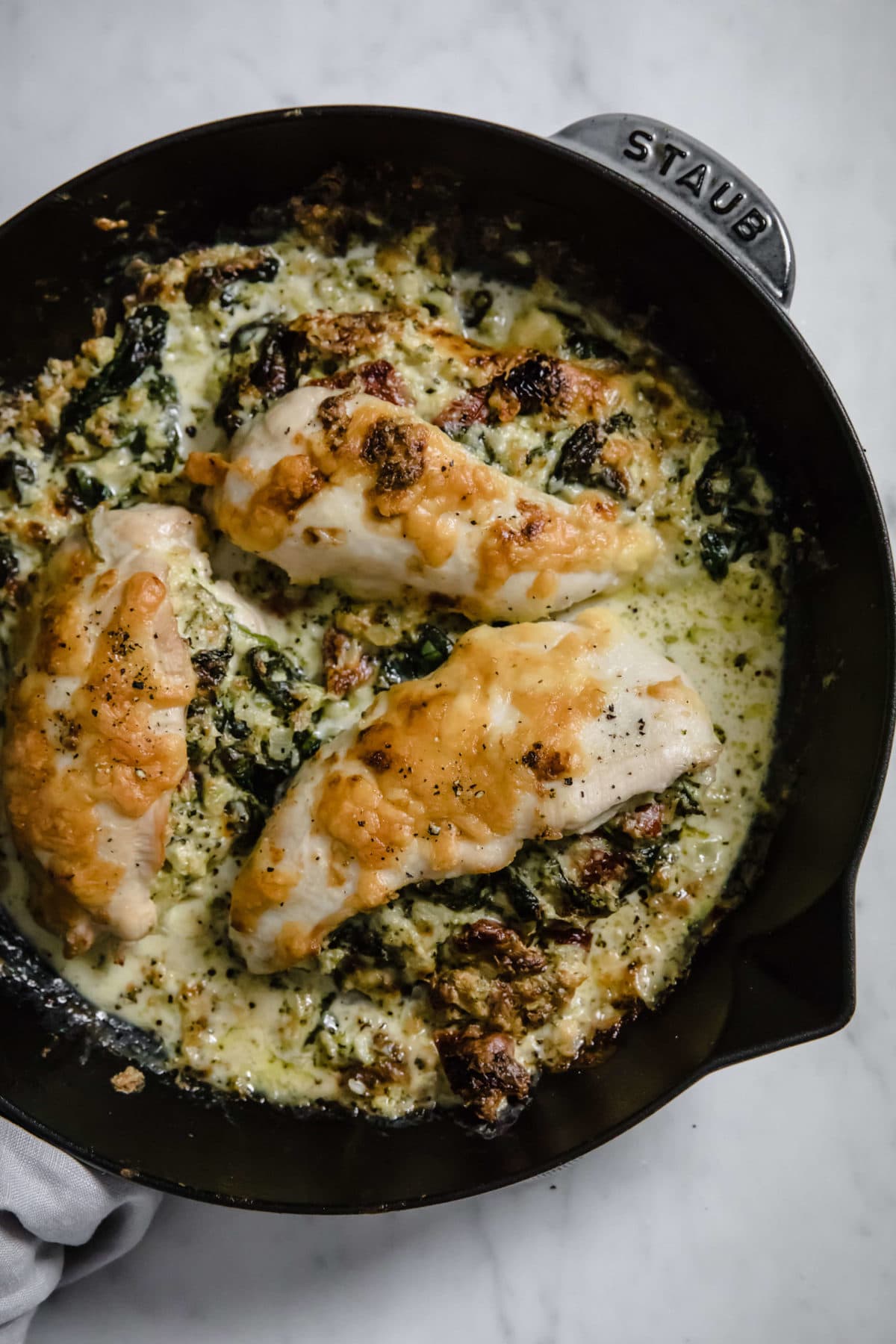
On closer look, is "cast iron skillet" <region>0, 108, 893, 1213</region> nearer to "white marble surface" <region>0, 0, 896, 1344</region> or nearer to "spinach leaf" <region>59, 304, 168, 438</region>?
"spinach leaf" <region>59, 304, 168, 438</region>

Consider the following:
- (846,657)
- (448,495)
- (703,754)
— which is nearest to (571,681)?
(703,754)

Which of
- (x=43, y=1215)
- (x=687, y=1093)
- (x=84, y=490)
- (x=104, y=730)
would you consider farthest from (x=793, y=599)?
(x=43, y=1215)

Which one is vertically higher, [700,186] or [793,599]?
[700,186]

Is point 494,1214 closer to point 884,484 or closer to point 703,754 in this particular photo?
point 703,754

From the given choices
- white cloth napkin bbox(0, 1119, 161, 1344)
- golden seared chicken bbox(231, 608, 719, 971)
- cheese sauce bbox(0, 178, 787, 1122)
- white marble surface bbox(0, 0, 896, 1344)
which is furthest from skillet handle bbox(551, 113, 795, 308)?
white cloth napkin bbox(0, 1119, 161, 1344)

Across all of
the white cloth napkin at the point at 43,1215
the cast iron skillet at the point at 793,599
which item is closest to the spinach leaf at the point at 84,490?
the cast iron skillet at the point at 793,599

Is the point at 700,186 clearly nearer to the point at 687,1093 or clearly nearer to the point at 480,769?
the point at 480,769
